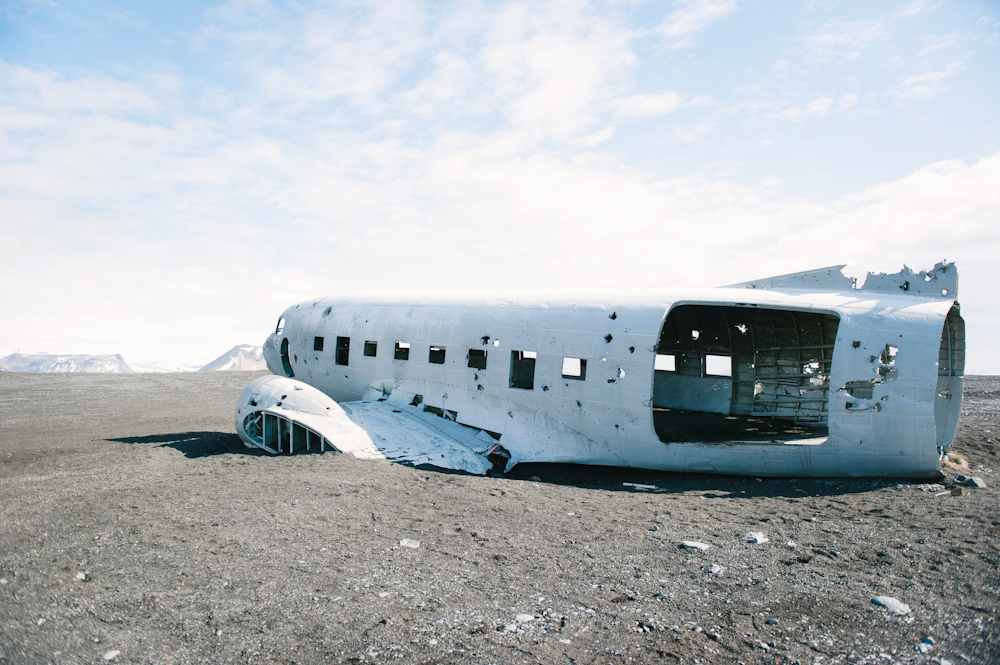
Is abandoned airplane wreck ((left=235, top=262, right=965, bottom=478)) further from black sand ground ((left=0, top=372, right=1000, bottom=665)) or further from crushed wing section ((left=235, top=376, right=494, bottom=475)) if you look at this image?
black sand ground ((left=0, top=372, right=1000, bottom=665))

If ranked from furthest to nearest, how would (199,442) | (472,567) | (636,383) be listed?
(199,442) < (636,383) < (472,567)

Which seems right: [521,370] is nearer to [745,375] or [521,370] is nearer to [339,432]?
[339,432]

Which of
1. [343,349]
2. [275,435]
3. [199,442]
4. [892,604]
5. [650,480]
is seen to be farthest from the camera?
[343,349]

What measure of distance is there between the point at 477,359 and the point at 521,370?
1.50 meters

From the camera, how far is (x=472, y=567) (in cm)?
683

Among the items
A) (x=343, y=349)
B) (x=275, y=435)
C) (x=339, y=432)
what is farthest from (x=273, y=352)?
(x=339, y=432)

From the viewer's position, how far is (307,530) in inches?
310

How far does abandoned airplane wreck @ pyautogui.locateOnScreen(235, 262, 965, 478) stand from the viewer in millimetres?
10148

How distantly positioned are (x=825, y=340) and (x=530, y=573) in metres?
13.3

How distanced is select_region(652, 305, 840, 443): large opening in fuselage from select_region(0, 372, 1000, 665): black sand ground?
4.01m

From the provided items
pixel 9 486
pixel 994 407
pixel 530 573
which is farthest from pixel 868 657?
pixel 994 407

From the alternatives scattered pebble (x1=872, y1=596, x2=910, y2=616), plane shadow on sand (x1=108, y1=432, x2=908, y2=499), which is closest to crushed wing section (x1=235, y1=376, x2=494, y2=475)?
plane shadow on sand (x1=108, y1=432, x2=908, y2=499)

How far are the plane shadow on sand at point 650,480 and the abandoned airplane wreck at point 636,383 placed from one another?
0.28 meters

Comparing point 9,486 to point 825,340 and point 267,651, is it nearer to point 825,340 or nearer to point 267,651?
point 267,651
